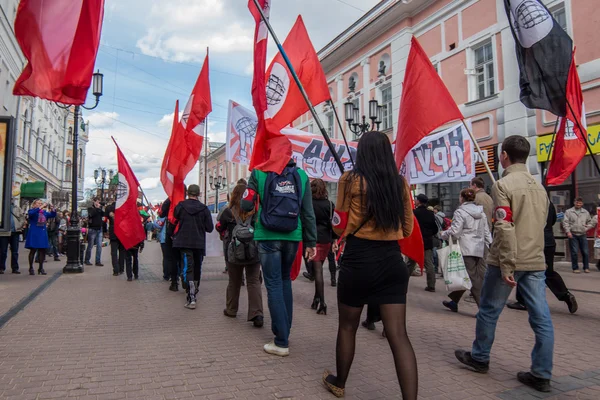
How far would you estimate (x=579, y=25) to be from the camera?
12352mm

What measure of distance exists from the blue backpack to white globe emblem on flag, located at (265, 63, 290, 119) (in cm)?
186

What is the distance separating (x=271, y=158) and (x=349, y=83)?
20308mm

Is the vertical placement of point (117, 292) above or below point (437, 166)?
below

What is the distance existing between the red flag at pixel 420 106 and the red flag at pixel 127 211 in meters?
6.19

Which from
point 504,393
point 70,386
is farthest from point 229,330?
point 504,393

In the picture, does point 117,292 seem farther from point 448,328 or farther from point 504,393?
point 504,393

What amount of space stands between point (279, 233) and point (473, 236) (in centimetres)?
326

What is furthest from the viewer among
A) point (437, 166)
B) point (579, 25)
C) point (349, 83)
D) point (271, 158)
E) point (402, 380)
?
point (349, 83)

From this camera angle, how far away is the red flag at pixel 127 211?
918 cm

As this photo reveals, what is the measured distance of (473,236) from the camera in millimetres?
6133

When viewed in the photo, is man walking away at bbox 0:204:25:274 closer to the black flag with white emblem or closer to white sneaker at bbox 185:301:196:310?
white sneaker at bbox 185:301:196:310

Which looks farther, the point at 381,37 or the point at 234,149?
the point at 381,37

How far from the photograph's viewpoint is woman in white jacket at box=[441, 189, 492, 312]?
241 inches

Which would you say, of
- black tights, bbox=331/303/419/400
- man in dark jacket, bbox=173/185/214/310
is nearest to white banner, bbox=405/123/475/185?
man in dark jacket, bbox=173/185/214/310
